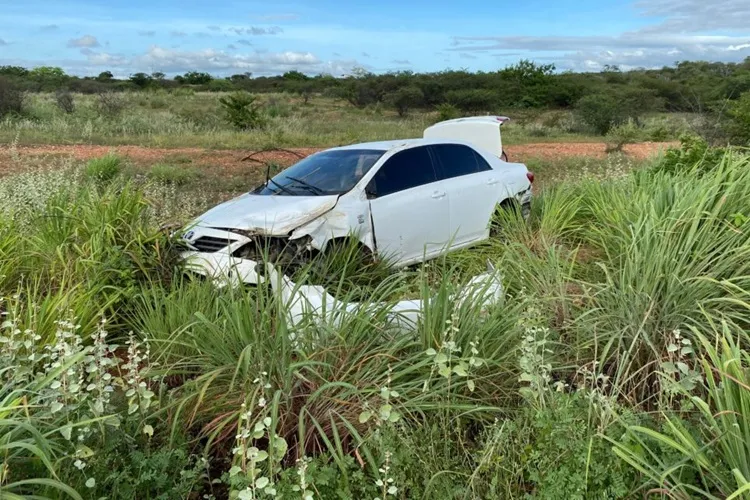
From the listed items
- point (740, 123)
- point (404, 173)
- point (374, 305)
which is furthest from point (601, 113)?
point (374, 305)

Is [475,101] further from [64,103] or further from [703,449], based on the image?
[703,449]

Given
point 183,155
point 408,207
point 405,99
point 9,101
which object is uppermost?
point 405,99

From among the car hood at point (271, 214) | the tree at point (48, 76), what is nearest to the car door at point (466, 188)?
the car hood at point (271, 214)

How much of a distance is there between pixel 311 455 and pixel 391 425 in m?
0.58

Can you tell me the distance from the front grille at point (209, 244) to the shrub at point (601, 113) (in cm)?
3054

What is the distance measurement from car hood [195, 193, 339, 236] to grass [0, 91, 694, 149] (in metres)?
5.85

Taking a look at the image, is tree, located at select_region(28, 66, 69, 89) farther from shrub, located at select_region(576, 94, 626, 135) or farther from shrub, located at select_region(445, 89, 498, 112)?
shrub, located at select_region(576, 94, 626, 135)

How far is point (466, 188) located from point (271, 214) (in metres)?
2.67

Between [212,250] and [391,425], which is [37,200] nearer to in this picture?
[212,250]

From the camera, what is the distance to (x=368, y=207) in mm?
6305

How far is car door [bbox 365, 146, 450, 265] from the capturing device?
21.1 feet

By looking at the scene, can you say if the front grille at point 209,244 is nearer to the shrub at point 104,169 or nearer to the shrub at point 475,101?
the shrub at point 104,169

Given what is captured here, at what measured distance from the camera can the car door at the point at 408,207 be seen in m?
6.44

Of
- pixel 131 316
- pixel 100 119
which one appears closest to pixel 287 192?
pixel 131 316
